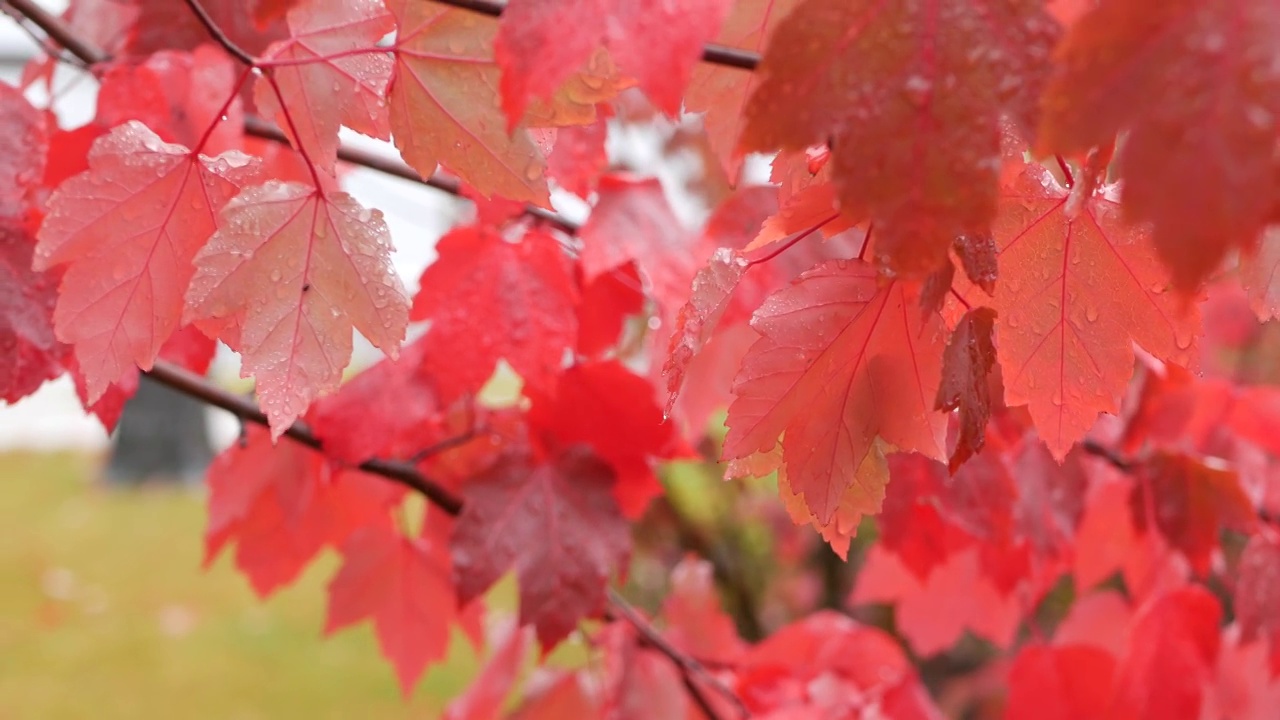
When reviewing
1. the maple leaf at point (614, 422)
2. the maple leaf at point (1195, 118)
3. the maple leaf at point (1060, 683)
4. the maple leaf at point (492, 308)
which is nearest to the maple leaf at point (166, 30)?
the maple leaf at point (492, 308)

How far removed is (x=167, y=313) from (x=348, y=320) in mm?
108

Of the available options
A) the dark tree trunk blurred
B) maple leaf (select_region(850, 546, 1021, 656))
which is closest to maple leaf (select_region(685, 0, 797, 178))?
maple leaf (select_region(850, 546, 1021, 656))

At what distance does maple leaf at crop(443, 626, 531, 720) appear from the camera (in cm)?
125

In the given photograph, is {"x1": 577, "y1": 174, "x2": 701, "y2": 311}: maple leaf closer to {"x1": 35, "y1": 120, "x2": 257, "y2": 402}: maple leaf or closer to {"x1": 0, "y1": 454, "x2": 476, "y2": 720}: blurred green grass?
{"x1": 35, "y1": 120, "x2": 257, "y2": 402}: maple leaf

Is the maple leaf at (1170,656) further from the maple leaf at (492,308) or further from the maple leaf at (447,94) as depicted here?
the maple leaf at (447,94)

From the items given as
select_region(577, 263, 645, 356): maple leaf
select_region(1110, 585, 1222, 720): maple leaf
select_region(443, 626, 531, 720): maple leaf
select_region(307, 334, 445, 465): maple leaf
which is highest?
select_region(307, 334, 445, 465): maple leaf

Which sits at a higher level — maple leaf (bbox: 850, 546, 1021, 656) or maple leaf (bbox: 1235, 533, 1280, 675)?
maple leaf (bbox: 1235, 533, 1280, 675)

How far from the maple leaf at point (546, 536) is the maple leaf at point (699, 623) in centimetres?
48

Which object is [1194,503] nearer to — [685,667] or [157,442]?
→ [685,667]

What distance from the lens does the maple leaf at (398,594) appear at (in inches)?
42.1

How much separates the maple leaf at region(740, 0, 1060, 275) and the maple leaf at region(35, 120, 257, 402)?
1.14 feet

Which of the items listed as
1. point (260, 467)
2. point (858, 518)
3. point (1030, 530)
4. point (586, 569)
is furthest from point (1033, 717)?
point (260, 467)

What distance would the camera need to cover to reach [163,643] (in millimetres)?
3141

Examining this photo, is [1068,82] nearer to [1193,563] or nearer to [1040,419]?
[1040,419]
